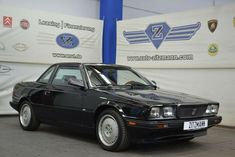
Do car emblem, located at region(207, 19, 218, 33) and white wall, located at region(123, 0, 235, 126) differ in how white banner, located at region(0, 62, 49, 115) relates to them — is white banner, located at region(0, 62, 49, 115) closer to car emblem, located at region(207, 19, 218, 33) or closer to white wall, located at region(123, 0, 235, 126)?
white wall, located at region(123, 0, 235, 126)

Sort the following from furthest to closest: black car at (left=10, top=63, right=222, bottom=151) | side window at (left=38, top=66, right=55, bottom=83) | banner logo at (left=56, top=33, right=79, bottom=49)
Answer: banner logo at (left=56, top=33, right=79, bottom=49) → side window at (left=38, top=66, right=55, bottom=83) → black car at (left=10, top=63, right=222, bottom=151)

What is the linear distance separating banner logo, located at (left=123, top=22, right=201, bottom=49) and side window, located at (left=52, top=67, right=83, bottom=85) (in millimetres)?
3896

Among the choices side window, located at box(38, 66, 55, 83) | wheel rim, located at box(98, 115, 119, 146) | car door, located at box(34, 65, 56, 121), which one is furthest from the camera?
side window, located at box(38, 66, 55, 83)

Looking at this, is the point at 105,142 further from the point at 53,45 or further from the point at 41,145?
the point at 53,45

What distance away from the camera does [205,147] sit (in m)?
6.46

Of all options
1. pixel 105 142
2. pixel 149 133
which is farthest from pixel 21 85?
pixel 149 133

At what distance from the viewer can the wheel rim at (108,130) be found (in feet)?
19.2

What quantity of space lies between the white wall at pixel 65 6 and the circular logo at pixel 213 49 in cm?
523

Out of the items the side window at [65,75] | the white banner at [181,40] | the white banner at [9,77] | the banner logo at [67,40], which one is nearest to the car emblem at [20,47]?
the white banner at [9,77]

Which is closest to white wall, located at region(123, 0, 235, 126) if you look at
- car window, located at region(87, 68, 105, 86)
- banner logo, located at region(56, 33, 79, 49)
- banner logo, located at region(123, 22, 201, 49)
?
banner logo, located at region(123, 22, 201, 49)

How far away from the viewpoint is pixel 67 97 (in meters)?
6.76

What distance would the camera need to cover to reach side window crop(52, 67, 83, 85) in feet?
22.5

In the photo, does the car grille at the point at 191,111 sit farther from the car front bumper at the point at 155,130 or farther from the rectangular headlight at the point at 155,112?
the rectangular headlight at the point at 155,112

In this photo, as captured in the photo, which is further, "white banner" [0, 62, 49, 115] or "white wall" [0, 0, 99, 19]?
"white wall" [0, 0, 99, 19]
